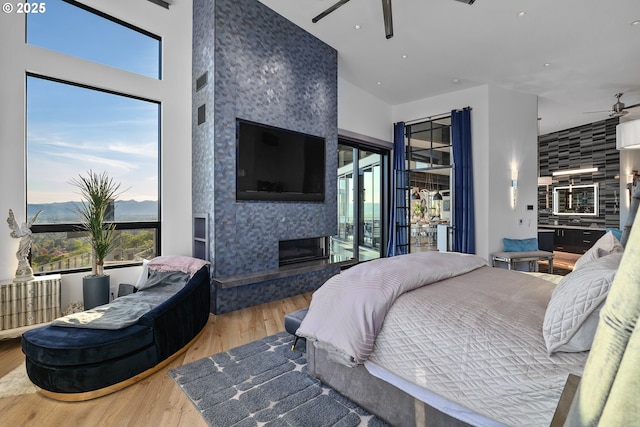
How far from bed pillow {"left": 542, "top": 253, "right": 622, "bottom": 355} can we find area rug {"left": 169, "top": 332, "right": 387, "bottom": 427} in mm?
1070

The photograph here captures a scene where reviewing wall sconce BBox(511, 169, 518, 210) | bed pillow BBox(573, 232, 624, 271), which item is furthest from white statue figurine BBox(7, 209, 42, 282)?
wall sconce BBox(511, 169, 518, 210)

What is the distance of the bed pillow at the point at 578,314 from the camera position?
3.93 feet

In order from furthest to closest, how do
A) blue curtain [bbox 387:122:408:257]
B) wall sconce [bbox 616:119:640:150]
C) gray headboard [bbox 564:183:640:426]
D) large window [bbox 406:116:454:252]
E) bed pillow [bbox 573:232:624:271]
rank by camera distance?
blue curtain [bbox 387:122:408:257]
large window [bbox 406:116:454:252]
bed pillow [bbox 573:232:624:271]
wall sconce [bbox 616:119:640:150]
gray headboard [bbox 564:183:640:426]

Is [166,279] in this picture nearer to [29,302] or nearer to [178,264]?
[178,264]

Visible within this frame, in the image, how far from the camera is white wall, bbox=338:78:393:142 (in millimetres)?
5520

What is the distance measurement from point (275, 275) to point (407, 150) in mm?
4186

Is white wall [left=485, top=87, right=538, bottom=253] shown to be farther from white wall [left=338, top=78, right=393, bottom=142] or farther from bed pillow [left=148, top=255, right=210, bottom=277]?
bed pillow [left=148, top=255, right=210, bottom=277]

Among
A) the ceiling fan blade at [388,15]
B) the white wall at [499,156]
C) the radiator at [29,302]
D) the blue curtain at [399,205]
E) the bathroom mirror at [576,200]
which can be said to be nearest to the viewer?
the radiator at [29,302]

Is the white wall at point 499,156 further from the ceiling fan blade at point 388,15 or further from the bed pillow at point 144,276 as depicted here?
the bed pillow at point 144,276

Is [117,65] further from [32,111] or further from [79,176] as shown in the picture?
[79,176]

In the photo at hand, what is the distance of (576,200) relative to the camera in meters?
7.88

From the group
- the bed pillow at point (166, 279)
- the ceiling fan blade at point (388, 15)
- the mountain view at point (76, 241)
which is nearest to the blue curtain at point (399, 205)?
the ceiling fan blade at point (388, 15)

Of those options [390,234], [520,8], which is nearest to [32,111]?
[520,8]

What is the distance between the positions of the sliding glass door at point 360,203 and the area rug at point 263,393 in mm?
3275
